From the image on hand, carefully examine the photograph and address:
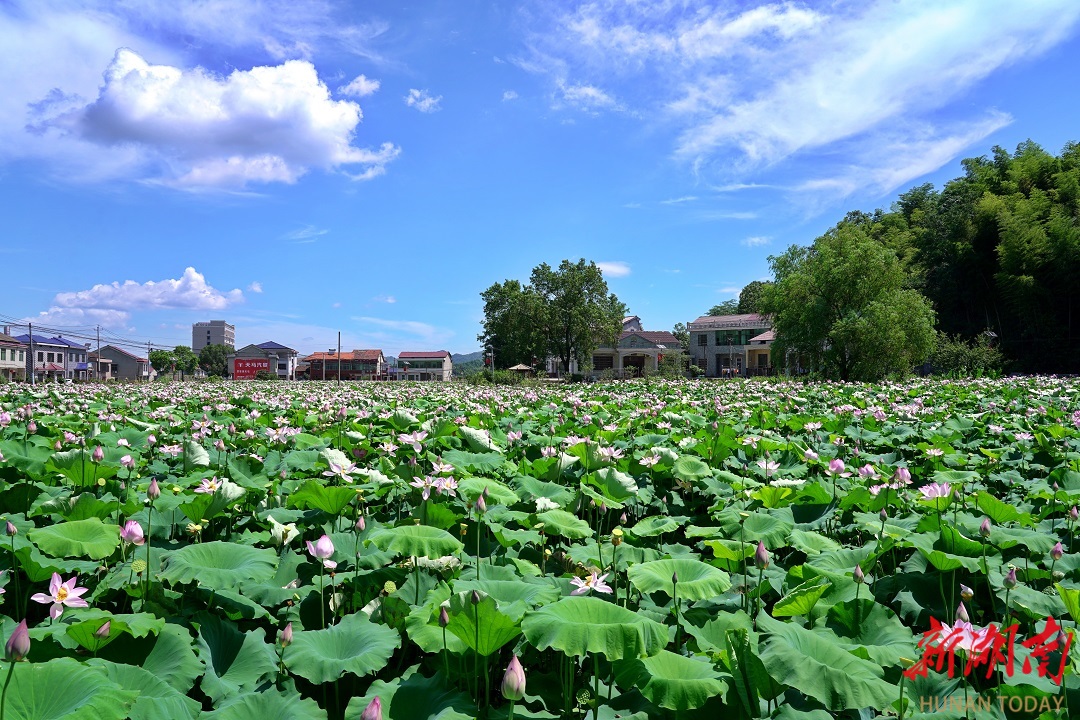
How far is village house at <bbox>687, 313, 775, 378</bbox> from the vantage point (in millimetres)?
49466

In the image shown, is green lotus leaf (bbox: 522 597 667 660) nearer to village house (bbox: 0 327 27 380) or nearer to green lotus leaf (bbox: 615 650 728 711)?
green lotus leaf (bbox: 615 650 728 711)

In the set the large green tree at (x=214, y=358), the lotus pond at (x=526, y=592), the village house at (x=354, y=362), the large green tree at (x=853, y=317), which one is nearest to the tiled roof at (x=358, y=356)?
the village house at (x=354, y=362)

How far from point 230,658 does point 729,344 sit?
5411 centimetres

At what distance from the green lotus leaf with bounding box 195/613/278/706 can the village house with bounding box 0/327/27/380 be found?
→ 62975mm

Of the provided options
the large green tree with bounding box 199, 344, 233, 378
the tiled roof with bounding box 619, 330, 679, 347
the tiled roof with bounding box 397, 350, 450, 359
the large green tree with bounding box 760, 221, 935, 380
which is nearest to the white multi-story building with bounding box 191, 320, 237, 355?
the large green tree with bounding box 199, 344, 233, 378

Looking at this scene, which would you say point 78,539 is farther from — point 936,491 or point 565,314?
point 565,314

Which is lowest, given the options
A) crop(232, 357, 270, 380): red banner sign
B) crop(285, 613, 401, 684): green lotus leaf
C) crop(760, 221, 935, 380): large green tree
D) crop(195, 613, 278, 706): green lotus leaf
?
crop(195, 613, 278, 706): green lotus leaf

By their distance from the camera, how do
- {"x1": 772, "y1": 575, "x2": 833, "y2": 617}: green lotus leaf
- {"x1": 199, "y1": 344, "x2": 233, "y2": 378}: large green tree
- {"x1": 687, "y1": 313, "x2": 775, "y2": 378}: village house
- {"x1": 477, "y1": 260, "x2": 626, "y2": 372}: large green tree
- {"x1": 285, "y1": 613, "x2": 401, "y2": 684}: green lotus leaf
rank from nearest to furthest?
{"x1": 285, "y1": 613, "x2": 401, "y2": 684}: green lotus leaf → {"x1": 772, "y1": 575, "x2": 833, "y2": 617}: green lotus leaf → {"x1": 477, "y1": 260, "x2": 626, "y2": 372}: large green tree → {"x1": 687, "y1": 313, "x2": 775, "y2": 378}: village house → {"x1": 199, "y1": 344, "x2": 233, "y2": 378}: large green tree

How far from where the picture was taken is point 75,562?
2.04 meters

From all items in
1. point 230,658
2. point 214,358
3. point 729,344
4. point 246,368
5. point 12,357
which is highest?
point 729,344

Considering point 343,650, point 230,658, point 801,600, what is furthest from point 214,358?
point 801,600

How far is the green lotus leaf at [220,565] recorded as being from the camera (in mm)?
1738

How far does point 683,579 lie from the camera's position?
75.5 inches

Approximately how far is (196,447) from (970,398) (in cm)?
949
